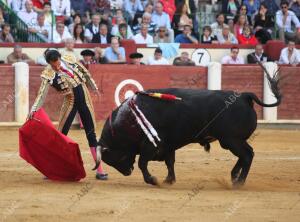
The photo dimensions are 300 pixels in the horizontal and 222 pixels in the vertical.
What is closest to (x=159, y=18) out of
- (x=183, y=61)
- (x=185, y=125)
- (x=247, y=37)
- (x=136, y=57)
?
(x=183, y=61)

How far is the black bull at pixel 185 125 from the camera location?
7.77m

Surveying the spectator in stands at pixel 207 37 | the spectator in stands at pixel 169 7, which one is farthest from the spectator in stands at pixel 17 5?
the spectator in stands at pixel 207 37

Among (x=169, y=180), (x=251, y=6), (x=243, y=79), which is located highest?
(x=251, y=6)

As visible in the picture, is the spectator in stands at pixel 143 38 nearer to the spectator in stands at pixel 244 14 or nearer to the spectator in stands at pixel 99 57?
the spectator in stands at pixel 99 57

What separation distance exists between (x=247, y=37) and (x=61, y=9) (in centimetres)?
344

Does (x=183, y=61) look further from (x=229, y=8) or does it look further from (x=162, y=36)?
(x=229, y=8)

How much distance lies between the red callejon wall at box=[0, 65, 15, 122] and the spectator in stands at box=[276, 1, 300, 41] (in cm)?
538

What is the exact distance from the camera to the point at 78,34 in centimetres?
1430

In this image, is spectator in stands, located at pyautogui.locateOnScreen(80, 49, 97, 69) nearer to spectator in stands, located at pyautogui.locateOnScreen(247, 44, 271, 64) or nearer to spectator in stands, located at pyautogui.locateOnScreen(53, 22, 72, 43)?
spectator in stands, located at pyautogui.locateOnScreen(53, 22, 72, 43)

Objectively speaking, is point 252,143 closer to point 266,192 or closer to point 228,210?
point 266,192

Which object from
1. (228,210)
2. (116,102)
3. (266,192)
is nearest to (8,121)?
(116,102)

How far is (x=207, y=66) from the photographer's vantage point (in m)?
14.1

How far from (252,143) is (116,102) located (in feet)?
8.35

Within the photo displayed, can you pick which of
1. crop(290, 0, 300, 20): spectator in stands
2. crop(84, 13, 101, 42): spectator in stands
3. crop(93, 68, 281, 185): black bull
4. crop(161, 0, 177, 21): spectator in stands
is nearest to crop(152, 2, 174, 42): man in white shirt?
crop(161, 0, 177, 21): spectator in stands
